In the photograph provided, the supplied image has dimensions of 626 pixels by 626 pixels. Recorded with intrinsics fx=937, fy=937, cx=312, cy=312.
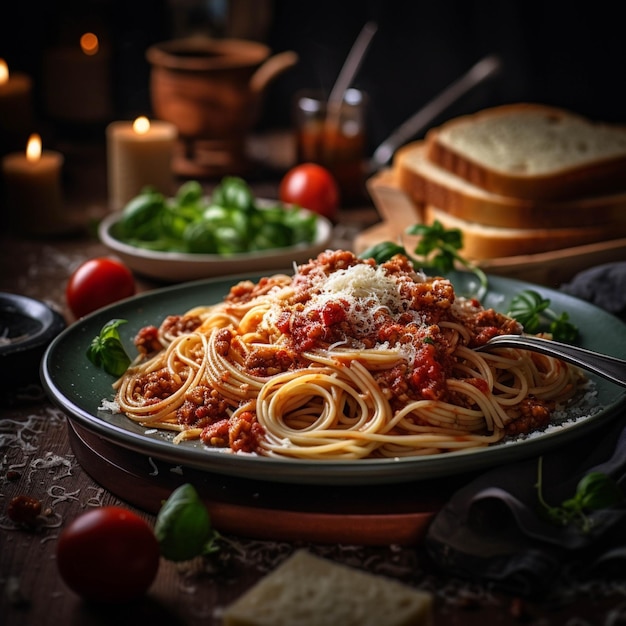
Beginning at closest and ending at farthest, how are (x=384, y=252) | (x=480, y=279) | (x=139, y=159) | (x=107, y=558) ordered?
(x=107, y=558), (x=384, y=252), (x=480, y=279), (x=139, y=159)

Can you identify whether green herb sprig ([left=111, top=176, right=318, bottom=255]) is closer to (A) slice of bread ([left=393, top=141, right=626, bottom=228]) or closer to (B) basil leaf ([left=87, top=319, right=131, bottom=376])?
(A) slice of bread ([left=393, top=141, right=626, bottom=228])

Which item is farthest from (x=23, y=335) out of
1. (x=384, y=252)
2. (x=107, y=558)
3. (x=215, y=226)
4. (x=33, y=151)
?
(x=33, y=151)

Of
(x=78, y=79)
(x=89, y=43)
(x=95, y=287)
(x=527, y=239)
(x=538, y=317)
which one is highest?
(x=89, y=43)

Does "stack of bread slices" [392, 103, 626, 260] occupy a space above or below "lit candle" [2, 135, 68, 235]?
above

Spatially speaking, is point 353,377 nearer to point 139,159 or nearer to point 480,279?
point 480,279

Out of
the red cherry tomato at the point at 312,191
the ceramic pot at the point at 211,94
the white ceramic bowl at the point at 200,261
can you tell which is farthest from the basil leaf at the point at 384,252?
the ceramic pot at the point at 211,94

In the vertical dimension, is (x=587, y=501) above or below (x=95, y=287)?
above

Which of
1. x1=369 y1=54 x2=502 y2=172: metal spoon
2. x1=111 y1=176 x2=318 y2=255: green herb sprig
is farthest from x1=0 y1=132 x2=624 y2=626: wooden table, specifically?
x1=369 y1=54 x2=502 y2=172: metal spoon
